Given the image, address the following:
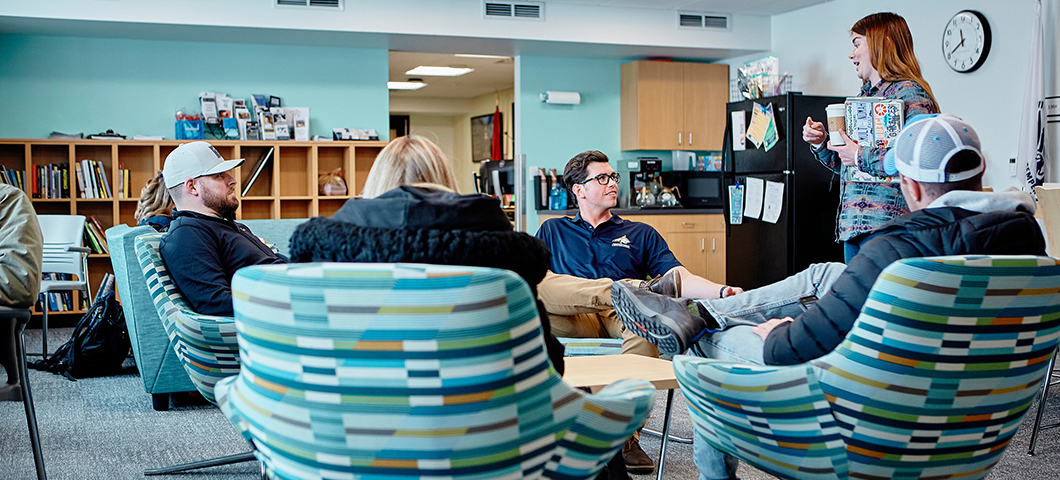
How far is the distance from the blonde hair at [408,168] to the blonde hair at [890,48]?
1865 millimetres

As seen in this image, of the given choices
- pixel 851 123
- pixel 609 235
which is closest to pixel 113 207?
pixel 609 235

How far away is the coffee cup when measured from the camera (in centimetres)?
279

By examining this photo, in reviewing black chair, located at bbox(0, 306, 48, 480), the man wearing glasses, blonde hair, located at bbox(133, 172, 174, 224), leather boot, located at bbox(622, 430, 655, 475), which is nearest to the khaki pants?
the man wearing glasses

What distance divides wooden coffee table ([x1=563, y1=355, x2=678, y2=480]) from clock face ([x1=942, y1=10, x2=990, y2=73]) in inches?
185

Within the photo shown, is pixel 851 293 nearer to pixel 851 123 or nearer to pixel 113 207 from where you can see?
pixel 851 123

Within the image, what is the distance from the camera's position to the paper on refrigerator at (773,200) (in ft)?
19.7

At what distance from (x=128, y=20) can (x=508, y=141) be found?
20.7 ft

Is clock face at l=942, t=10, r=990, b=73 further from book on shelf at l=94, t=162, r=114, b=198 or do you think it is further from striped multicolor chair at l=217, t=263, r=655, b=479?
book on shelf at l=94, t=162, r=114, b=198

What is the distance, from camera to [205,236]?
2809 mm

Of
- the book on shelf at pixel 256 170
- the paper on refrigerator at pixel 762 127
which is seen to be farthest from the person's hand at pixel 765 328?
the book on shelf at pixel 256 170

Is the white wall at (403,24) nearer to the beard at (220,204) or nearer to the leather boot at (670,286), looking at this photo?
the beard at (220,204)

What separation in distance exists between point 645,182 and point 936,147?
19.7ft

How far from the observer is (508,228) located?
4.91 feet

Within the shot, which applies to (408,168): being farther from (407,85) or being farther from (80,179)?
(407,85)
